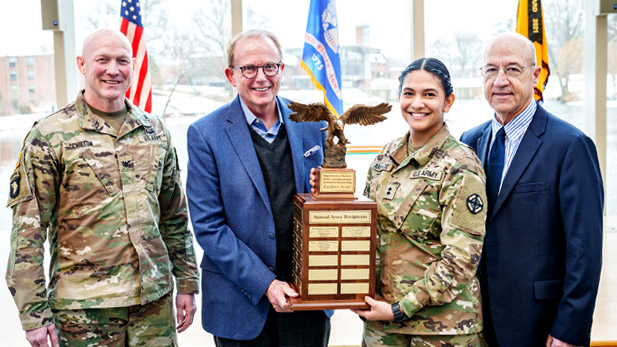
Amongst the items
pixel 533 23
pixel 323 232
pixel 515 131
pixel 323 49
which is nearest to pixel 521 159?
pixel 515 131

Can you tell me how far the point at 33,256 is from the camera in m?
1.73

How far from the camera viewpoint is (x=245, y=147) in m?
1.78

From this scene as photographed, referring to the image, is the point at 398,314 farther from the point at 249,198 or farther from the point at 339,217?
the point at 249,198

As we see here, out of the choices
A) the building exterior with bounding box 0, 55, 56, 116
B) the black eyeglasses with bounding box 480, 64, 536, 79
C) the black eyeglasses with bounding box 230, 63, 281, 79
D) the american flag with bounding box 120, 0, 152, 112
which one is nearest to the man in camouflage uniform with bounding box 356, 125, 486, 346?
the black eyeglasses with bounding box 480, 64, 536, 79

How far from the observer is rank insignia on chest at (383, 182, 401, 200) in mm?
1669

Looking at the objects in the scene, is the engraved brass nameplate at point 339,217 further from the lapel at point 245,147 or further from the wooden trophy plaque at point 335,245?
the lapel at point 245,147

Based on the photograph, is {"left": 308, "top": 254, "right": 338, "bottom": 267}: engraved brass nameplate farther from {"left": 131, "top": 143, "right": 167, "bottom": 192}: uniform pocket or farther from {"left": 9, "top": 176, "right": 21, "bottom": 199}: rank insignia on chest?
{"left": 9, "top": 176, "right": 21, "bottom": 199}: rank insignia on chest

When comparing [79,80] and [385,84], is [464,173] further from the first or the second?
[79,80]

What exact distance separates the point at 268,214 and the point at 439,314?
0.60 m

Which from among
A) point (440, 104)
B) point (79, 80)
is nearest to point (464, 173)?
point (440, 104)

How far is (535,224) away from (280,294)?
0.82m

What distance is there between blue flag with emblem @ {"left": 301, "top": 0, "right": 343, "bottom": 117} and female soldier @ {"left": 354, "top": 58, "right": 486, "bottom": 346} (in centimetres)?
274

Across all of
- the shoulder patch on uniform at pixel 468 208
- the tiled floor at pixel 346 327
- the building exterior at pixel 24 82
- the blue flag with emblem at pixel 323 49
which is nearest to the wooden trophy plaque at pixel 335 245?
the shoulder patch on uniform at pixel 468 208

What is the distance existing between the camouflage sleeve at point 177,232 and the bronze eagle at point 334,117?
59cm
